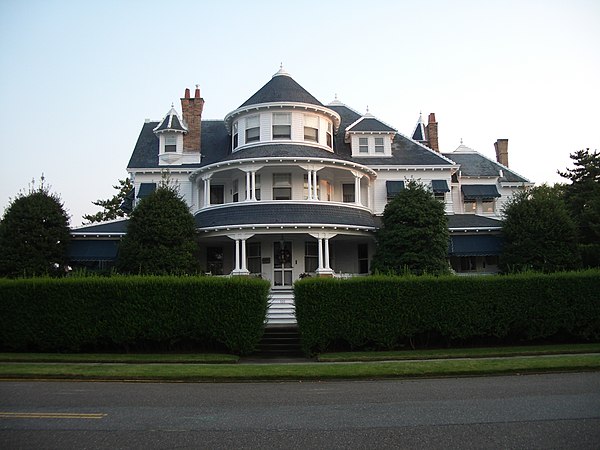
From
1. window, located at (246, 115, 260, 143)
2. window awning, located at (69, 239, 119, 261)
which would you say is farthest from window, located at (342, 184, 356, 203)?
window awning, located at (69, 239, 119, 261)

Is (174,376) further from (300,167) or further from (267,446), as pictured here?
(300,167)

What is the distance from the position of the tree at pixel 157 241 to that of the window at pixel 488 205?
21061 millimetres

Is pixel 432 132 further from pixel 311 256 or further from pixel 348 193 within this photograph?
pixel 311 256

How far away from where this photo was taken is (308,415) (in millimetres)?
9703

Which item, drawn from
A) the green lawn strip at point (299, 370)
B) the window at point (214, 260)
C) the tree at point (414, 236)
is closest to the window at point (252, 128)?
the window at point (214, 260)

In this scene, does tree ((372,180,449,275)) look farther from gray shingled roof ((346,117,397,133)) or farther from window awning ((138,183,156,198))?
window awning ((138,183,156,198))

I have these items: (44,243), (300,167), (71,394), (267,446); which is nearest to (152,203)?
(44,243)

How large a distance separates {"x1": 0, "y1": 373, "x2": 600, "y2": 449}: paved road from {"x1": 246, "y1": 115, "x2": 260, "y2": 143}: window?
2151 cm

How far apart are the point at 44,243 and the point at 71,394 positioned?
59.0ft

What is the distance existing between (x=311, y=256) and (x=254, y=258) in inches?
130

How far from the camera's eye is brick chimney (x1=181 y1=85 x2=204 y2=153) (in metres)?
36.2

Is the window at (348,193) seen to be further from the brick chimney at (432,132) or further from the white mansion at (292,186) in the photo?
the brick chimney at (432,132)

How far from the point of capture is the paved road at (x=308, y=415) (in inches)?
311

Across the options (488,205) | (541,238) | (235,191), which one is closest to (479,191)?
(488,205)
